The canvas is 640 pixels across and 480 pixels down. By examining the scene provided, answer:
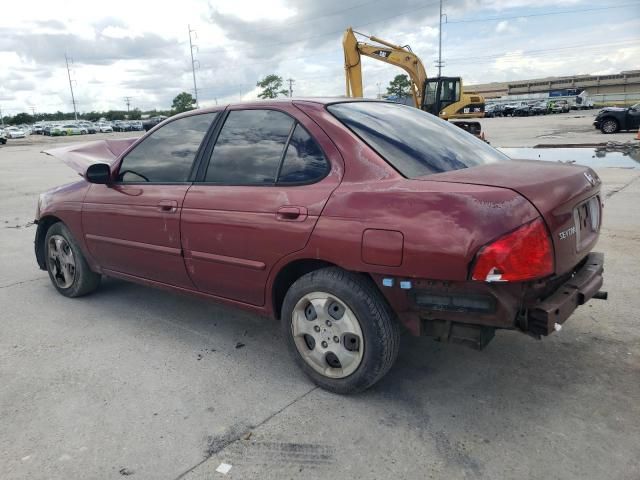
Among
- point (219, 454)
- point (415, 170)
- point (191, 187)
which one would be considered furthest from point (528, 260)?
point (191, 187)

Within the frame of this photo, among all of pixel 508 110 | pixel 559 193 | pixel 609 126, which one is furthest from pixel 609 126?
pixel 508 110

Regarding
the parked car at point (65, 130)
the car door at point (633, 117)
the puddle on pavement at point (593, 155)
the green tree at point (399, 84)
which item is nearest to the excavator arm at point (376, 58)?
the puddle on pavement at point (593, 155)

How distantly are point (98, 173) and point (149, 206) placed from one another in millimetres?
603

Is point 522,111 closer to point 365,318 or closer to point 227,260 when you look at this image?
point 227,260

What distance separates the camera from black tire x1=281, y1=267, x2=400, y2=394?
2.67 meters

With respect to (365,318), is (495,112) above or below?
above

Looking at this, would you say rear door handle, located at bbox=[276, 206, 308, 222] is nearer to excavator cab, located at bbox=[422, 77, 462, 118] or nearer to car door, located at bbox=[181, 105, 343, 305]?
car door, located at bbox=[181, 105, 343, 305]

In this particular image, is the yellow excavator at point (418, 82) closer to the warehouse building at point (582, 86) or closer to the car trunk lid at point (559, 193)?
the car trunk lid at point (559, 193)

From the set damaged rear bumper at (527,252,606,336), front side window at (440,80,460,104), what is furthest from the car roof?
front side window at (440,80,460,104)

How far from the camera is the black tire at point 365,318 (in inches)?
105

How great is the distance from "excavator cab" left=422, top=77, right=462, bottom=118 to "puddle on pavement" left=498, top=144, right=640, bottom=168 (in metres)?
7.38

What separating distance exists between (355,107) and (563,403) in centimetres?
212

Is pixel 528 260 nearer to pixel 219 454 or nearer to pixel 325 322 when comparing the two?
pixel 325 322

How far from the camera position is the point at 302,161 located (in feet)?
9.84
